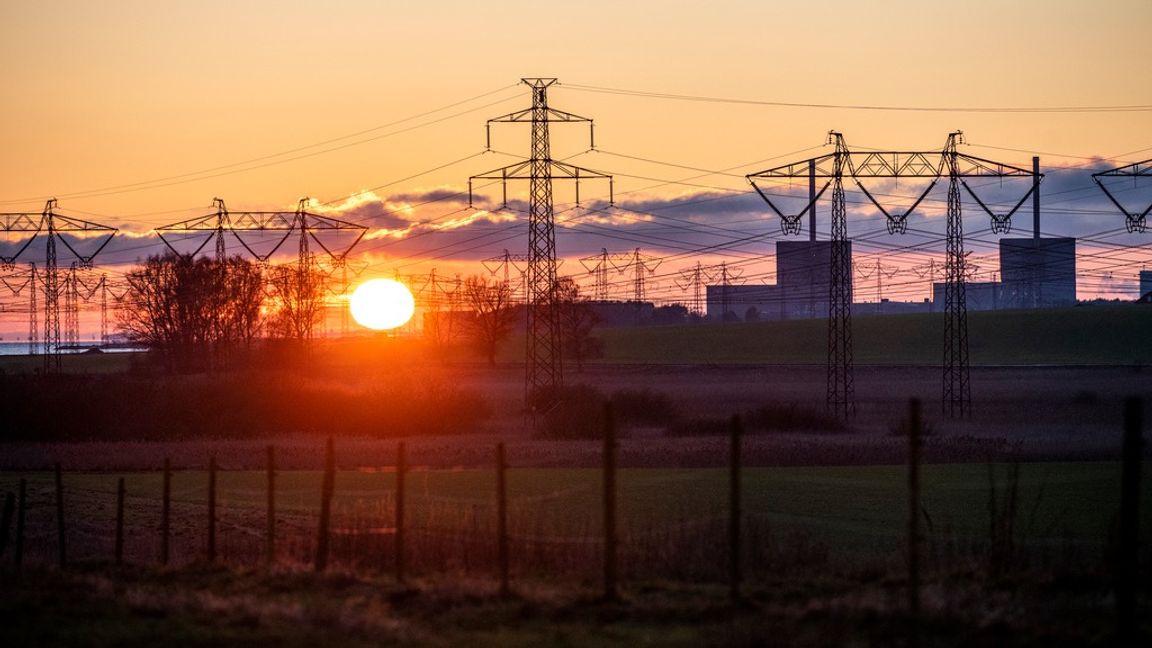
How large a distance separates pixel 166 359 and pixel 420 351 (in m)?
55.6

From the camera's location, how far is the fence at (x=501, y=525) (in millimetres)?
16016

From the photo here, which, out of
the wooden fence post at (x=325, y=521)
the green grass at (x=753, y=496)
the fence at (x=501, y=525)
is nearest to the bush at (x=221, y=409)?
the green grass at (x=753, y=496)

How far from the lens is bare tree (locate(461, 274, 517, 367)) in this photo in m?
147

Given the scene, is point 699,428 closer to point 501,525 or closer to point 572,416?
point 572,416

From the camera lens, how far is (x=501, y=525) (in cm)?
1686

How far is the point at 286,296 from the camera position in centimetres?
10038

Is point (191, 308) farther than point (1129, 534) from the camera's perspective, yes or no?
Yes

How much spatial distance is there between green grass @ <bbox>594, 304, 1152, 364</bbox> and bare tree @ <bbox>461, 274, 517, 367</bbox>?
13842mm

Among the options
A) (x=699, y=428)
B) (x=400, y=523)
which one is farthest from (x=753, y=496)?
(x=699, y=428)

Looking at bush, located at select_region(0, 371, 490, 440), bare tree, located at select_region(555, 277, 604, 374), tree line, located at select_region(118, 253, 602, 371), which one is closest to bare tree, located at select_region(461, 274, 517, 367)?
bare tree, located at select_region(555, 277, 604, 374)

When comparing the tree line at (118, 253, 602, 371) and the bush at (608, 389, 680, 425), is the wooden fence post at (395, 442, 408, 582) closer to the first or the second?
the bush at (608, 389, 680, 425)

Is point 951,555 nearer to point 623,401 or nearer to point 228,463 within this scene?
point 228,463

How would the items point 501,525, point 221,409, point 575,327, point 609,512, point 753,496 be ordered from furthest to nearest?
point 575,327 → point 221,409 → point 753,496 → point 501,525 → point 609,512

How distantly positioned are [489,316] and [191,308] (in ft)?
163
